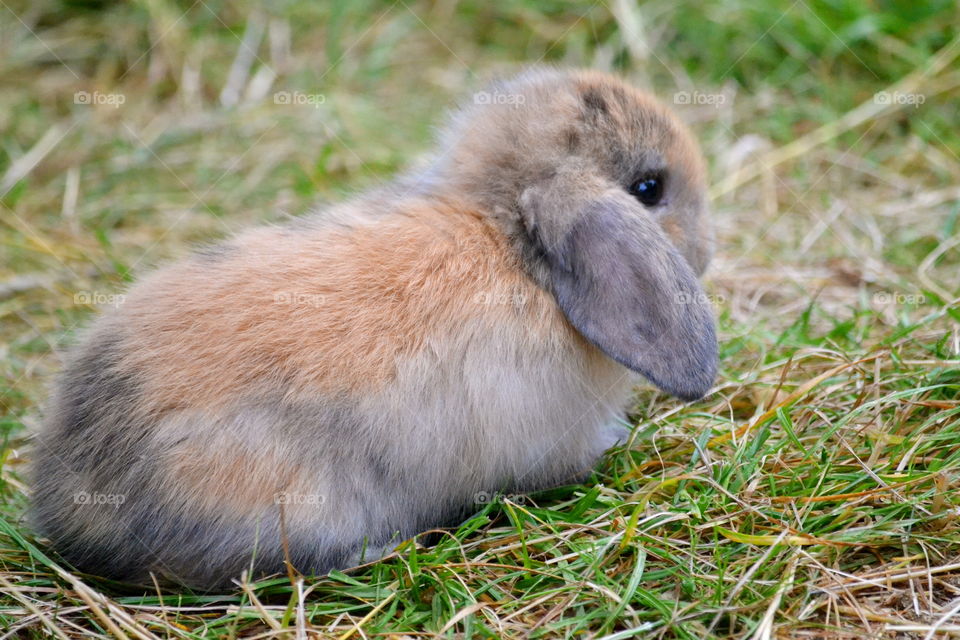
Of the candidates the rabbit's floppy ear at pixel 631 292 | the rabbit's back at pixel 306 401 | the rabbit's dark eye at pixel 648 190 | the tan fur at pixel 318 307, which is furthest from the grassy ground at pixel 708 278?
the rabbit's dark eye at pixel 648 190

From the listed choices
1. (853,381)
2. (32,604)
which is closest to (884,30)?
(853,381)

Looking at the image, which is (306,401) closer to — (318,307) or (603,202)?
(318,307)

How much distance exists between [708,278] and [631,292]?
145 centimetres

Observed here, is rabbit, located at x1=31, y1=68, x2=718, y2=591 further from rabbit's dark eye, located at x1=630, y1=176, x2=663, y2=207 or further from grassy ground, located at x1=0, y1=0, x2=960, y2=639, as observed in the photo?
grassy ground, located at x1=0, y1=0, x2=960, y2=639

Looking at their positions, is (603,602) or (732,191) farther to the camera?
(732,191)

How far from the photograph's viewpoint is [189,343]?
2.52 metres

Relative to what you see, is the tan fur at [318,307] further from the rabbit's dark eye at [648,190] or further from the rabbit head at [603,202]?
the rabbit's dark eye at [648,190]

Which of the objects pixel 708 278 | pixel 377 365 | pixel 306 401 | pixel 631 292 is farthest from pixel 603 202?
pixel 708 278

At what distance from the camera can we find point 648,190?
312cm

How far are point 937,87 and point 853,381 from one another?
2560 mm

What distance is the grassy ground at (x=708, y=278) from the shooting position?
238cm

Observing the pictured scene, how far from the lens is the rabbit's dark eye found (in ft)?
10.1

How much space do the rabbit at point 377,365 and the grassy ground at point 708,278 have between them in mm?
144

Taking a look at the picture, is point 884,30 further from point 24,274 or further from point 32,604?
point 32,604
